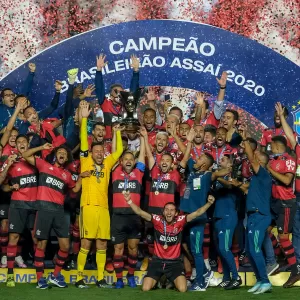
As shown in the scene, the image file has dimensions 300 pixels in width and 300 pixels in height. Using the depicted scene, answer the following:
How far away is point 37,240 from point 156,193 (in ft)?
4.92

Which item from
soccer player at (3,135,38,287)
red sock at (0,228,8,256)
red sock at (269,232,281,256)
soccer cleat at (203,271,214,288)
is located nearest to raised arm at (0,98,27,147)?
soccer player at (3,135,38,287)

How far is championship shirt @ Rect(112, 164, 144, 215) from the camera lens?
11.6 meters

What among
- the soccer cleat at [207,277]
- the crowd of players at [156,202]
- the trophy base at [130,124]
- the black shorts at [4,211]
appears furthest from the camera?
the black shorts at [4,211]

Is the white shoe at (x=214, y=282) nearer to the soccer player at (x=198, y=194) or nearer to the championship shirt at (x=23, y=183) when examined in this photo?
the soccer player at (x=198, y=194)

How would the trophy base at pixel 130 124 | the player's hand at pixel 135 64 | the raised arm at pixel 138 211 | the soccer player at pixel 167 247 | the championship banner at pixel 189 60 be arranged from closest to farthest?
the raised arm at pixel 138 211, the soccer player at pixel 167 247, the trophy base at pixel 130 124, the player's hand at pixel 135 64, the championship banner at pixel 189 60

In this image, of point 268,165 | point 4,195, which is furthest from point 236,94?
point 4,195

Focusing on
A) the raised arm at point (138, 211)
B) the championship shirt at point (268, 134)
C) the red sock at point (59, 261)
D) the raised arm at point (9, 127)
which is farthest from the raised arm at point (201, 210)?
the raised arm at point (9, 127)

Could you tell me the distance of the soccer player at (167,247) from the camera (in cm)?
1123

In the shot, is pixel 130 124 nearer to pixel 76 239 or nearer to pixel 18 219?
pixel 76 239

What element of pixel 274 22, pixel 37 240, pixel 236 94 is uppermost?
pixel 274 22

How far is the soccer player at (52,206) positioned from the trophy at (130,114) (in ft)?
2.80

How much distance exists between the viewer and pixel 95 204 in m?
11.5

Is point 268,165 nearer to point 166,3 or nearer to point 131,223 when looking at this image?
point 131,223

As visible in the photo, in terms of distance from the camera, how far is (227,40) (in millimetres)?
14047
